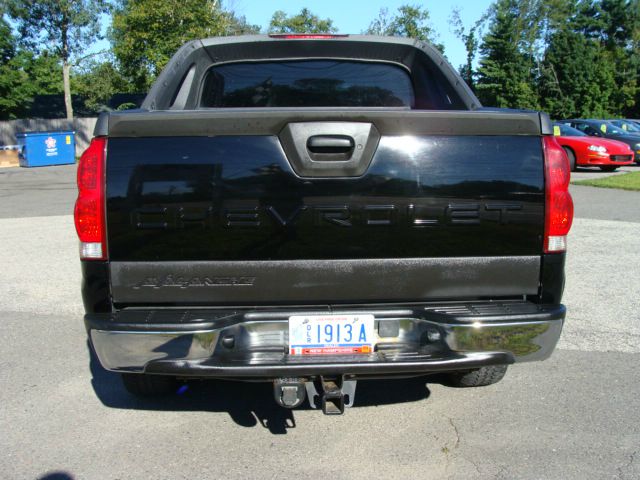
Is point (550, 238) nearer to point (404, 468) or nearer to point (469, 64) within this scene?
point (404, 468)

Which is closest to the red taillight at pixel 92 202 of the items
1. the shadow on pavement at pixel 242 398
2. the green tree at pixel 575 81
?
the shadow on pavement at pixel 242 398

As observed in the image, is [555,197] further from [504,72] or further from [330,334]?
[504,72]

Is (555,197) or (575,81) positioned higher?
(575,81)

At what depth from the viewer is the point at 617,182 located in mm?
15633

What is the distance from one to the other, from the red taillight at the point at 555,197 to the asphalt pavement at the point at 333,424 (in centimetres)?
109

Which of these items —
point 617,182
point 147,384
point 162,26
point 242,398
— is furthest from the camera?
point 162,26

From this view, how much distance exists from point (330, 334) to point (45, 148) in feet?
83.2

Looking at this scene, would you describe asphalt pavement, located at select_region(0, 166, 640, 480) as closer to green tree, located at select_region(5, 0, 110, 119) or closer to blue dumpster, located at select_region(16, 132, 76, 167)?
blue dumpster, located at select_region(16, 132, 76, 167)

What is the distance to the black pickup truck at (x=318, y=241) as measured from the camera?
275 centimetres

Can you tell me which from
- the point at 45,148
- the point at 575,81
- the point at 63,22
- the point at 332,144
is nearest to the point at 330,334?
the point at 332,144

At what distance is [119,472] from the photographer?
3027 millimetres

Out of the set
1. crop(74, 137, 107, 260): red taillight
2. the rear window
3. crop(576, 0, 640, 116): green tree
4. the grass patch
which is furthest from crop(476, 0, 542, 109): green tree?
crop(74, 137, 107, 260): red taillight

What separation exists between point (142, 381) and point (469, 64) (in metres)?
49.5

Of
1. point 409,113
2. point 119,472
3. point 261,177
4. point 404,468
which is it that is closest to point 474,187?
point 409,113
